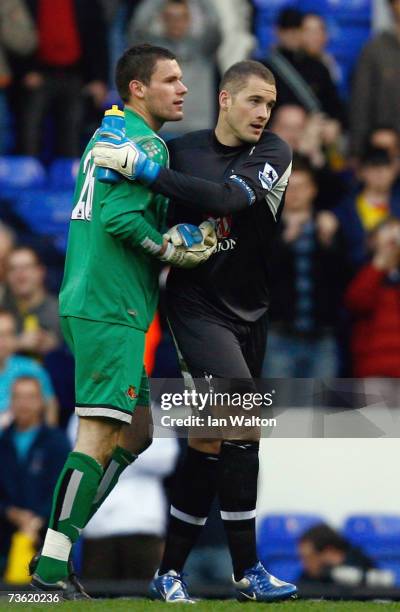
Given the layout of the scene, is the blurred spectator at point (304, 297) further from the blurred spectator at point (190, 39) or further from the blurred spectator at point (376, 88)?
the blurred spectator at point (190, 39)

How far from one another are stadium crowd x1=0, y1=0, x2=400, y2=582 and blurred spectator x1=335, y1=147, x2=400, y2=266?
1 cm

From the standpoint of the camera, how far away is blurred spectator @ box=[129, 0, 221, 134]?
11.1 metres

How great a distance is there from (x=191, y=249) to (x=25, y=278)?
4.34m

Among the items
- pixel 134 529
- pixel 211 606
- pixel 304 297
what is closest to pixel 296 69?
pixel 304 297

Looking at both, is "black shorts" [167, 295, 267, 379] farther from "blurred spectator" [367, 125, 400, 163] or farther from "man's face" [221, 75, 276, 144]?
"blurred spectator" [367, 125, 400, 163]

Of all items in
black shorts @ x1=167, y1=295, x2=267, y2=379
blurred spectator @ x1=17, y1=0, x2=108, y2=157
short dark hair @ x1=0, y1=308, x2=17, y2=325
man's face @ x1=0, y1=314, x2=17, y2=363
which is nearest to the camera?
black shorts @ x1=167, y1=295, x2=267, y2=379

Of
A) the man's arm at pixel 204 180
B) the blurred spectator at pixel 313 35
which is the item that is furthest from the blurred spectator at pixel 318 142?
the man's arm at pixel 204 180

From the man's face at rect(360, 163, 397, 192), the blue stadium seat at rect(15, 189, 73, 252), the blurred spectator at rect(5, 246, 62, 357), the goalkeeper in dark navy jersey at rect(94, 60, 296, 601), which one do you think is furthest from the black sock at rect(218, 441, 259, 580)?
the blue stadium seat at rect(15, 189, 73, 252)

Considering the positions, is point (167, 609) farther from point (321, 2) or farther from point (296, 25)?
point (321, 2)

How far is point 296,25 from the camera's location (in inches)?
435

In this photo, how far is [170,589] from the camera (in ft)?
19.7

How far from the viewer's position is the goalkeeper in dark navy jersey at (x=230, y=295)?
591 centimetres

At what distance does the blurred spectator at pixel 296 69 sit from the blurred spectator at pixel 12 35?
6.05ft

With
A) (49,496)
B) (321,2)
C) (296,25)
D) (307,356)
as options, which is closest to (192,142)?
(49,496)
